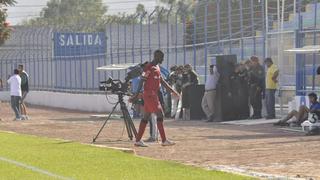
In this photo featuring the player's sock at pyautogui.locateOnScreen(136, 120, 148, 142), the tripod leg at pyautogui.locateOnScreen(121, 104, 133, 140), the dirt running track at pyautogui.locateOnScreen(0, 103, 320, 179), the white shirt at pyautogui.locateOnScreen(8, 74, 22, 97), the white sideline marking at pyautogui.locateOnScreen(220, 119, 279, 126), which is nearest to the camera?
the dirt running track at pyautogui.locateOnScreen(0, 103, 320, 179)

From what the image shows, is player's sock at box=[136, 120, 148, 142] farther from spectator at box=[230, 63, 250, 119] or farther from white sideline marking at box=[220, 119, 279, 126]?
spectator at box=[230, 63, 250, 119]

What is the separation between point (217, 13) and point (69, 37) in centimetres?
1838

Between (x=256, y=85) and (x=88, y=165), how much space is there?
38.1 ft

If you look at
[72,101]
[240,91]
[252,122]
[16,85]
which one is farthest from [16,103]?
[72,101]

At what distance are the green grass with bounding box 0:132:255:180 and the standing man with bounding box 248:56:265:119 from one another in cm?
873

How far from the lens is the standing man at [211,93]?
22.9 meters

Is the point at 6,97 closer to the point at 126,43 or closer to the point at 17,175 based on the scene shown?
the point at 126,43

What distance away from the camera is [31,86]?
1709 inches

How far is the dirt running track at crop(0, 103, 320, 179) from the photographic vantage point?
470 inches

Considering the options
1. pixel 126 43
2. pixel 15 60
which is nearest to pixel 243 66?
pixel 126 43

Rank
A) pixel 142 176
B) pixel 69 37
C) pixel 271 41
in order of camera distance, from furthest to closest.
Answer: pixel 69 37, pixel 271 41, pixel 142 176

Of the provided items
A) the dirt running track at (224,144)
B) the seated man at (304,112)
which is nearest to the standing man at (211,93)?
the dirt running track at (224,144)

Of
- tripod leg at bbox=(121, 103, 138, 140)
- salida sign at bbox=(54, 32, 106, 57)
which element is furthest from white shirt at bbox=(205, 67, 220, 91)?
salida sign at bbox=(54, 32, 106, 57)

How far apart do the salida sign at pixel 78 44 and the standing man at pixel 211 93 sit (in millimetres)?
15524
